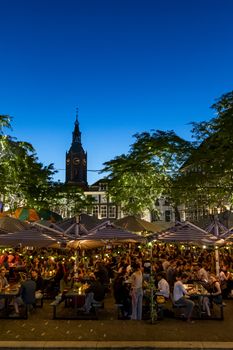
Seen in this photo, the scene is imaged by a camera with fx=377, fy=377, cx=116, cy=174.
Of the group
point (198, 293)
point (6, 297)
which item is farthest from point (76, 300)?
point (198, 293)

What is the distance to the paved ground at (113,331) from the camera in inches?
401

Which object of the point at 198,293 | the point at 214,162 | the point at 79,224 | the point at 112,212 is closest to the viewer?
the point at 198,293

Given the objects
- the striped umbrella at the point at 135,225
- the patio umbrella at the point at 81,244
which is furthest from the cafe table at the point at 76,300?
the striped umbrella at the point at 135,225

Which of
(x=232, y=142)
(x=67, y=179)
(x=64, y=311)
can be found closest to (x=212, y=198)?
(x=232, y=142)

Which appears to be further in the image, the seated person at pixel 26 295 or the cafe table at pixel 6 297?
the cafe table at pixel 6 297

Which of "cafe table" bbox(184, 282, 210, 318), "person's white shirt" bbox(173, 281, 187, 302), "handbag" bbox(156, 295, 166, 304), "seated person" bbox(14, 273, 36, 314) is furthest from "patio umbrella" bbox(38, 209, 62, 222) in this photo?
"person's white shirt" bbox(173, 281, 187, 302)

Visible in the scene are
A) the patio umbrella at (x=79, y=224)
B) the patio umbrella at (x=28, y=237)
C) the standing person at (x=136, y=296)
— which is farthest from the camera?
the patio umbrella at (x=79, y=224)

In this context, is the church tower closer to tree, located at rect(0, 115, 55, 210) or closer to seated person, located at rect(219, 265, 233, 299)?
tree, located at rect(0, 115, 55, 210)

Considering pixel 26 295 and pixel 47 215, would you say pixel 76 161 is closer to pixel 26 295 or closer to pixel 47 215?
pixel 47 215

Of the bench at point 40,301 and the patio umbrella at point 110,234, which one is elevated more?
the patio umbrella at point 110,234

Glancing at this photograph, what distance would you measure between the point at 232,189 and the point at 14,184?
1739 centimetres

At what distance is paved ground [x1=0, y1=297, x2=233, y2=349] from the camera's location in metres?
10.2

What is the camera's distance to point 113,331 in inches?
439

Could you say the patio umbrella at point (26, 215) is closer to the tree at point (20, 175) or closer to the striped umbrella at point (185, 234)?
the tree at point (20, 175)
